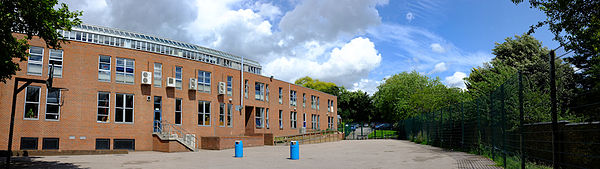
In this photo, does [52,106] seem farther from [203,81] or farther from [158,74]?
[203,81]

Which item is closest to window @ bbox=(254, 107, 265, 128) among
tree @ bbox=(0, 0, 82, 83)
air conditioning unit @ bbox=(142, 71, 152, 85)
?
air conditioning unit @ bbox=(142, 71, 152, 85)

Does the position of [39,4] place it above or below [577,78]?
above

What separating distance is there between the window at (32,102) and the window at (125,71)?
159 inches

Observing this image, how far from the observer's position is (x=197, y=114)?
2928cm

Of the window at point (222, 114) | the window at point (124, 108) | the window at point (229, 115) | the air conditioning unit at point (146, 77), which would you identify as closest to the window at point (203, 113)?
the window at point (222, 114)

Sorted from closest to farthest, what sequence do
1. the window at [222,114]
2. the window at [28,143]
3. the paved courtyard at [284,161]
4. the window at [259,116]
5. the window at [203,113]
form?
the paved courtyard at [284,161] < the window at [28,143] < the window at [203,113] < the window at [222,114] < the window at [259,116]

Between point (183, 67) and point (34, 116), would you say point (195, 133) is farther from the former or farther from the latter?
point (34, 116)

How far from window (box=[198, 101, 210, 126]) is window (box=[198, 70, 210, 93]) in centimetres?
91

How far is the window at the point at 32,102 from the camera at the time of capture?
22203 millimetres

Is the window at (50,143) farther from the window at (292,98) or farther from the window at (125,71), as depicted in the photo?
the window at (292,98)

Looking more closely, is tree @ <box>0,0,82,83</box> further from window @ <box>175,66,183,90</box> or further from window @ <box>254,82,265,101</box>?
window @ <box>254,82,265,101</box>

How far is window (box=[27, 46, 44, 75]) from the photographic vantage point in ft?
73.6

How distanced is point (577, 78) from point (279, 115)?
115 ft

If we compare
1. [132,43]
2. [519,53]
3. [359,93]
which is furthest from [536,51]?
[359,93]
